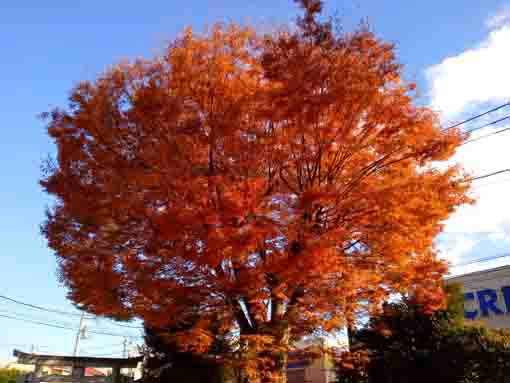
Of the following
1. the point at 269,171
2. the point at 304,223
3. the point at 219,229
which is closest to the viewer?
the point at 219,229

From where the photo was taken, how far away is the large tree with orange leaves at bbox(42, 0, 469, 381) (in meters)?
7.20

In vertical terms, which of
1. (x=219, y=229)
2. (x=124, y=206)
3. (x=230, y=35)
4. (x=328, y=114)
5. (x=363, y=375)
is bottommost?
(x=363, y=375)

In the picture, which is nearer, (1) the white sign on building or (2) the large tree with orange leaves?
(2) the large tree with orange leaves

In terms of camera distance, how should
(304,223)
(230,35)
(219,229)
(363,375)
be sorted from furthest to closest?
(363,375) → (230,35) → (304,223) → (219,229)

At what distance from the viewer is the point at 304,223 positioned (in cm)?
758

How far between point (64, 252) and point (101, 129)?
277cm

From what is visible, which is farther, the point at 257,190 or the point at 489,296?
the point at 489,296

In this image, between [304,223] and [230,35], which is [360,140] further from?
[230,35]

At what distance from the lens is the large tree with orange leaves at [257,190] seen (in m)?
7.20

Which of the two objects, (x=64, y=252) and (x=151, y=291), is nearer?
(x=151, y=291)

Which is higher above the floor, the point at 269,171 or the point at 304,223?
the point at 269,171

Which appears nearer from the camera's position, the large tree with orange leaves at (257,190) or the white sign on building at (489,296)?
the large tree with orange leaves at (257,190)

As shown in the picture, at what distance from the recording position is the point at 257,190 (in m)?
7.33

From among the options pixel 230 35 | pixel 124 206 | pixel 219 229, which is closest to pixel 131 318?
pixel 124 206
